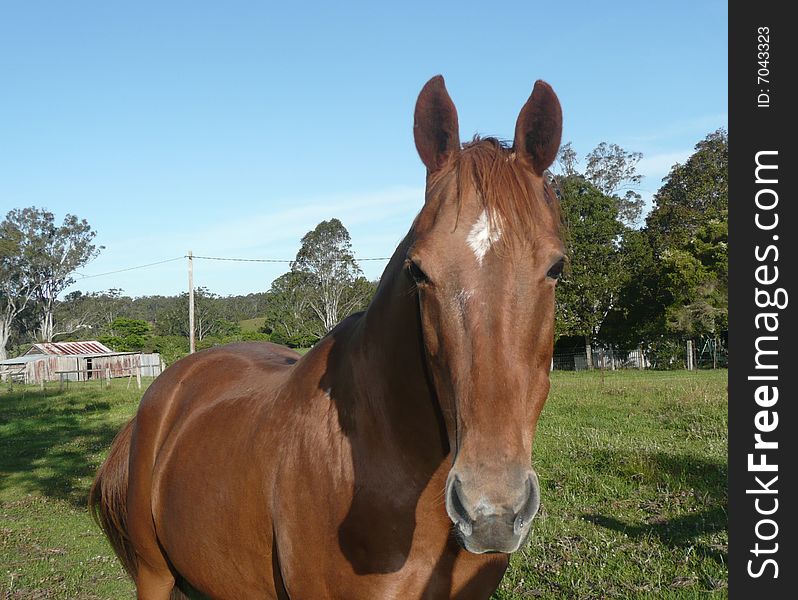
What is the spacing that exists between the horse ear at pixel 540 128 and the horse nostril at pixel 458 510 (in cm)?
103

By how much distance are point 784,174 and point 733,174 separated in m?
0.23

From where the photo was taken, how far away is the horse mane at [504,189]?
174 cm

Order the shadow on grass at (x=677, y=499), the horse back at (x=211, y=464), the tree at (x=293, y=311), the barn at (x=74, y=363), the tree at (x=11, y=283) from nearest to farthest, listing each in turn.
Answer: the horse back at (x=211, y=464) → the shadow on grass at (x=677, y=499) → the tree at (x=293, y=311) → the barn at (x=74, y=363) → the tree at (x=11, y=283)

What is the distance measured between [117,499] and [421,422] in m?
2.88

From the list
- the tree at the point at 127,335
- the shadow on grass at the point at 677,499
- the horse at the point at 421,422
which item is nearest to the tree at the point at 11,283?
the tree at the point at 127,335

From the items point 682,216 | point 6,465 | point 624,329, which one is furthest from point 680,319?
point 6,465

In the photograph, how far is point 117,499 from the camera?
4.04 metres

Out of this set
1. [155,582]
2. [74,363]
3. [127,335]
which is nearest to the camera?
[155,582]

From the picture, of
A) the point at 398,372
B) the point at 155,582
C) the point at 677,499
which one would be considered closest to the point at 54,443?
the point at 155,582

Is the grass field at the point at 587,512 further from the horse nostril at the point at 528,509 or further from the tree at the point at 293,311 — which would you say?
the tree at the point at 293,311

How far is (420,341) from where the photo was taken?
1.96m

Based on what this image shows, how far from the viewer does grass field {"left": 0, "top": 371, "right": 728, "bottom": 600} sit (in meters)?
4.45

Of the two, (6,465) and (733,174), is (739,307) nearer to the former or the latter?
(733,174)

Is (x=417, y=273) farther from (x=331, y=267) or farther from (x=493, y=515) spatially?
(x=331, y=267)
